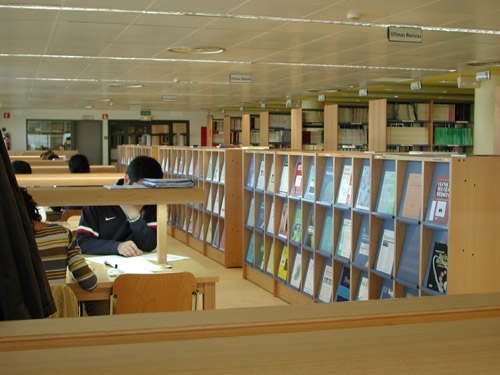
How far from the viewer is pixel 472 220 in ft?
13.5

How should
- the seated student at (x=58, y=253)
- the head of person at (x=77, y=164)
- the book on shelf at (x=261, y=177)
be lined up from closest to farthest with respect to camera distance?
the seated student at (x=58, y=253), the book on shelf at (x=261, y=177), the head of person at (x=77, y=164)

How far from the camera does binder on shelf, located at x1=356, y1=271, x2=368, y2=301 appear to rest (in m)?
5.25

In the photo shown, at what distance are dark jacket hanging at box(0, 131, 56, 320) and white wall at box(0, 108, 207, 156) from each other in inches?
913

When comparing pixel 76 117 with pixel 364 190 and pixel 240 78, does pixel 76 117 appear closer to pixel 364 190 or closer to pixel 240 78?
pixel 240 78

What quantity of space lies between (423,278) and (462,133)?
9048mm

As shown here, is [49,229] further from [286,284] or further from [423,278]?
[286,284]

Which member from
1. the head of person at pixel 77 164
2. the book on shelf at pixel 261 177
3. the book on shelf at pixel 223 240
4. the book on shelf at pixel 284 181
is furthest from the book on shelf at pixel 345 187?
the head of person at pixel 77 164

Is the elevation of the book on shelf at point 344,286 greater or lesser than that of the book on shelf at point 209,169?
lesser

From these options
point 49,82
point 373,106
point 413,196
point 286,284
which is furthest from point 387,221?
point 49,82

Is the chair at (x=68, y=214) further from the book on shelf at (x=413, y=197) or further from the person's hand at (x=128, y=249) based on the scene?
the book on shelf at (x=413, y=197)

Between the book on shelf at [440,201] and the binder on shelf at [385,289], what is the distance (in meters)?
0.83

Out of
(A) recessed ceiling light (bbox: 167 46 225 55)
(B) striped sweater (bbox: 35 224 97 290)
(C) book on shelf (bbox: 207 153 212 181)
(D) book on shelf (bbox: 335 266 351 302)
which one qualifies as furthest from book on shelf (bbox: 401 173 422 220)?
(C) book on shelf (bbox: 207 153 212 181)

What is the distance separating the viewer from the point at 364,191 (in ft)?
17.2

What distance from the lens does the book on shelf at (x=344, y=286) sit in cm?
553
